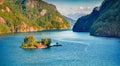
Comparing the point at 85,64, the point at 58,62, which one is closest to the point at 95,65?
the point at 85,64

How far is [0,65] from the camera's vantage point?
18925cm

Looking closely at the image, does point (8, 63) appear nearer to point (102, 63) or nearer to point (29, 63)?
point (29, 63)

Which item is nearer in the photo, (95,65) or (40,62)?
(95,65)

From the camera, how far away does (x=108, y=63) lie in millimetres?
191875

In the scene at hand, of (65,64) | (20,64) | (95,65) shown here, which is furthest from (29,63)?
(95,65)

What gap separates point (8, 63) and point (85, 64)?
39.1 metres

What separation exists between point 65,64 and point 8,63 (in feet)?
97.0

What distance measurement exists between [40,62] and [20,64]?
12533mm

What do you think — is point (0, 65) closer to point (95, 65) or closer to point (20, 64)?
point (20, 64)

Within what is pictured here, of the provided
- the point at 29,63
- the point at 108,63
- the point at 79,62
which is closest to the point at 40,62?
the point at 29,63

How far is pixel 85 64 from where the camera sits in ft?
623

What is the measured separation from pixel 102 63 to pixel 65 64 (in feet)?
61.4

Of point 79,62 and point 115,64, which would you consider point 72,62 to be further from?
point 115,64

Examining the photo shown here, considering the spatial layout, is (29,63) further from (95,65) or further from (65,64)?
(95,65)
